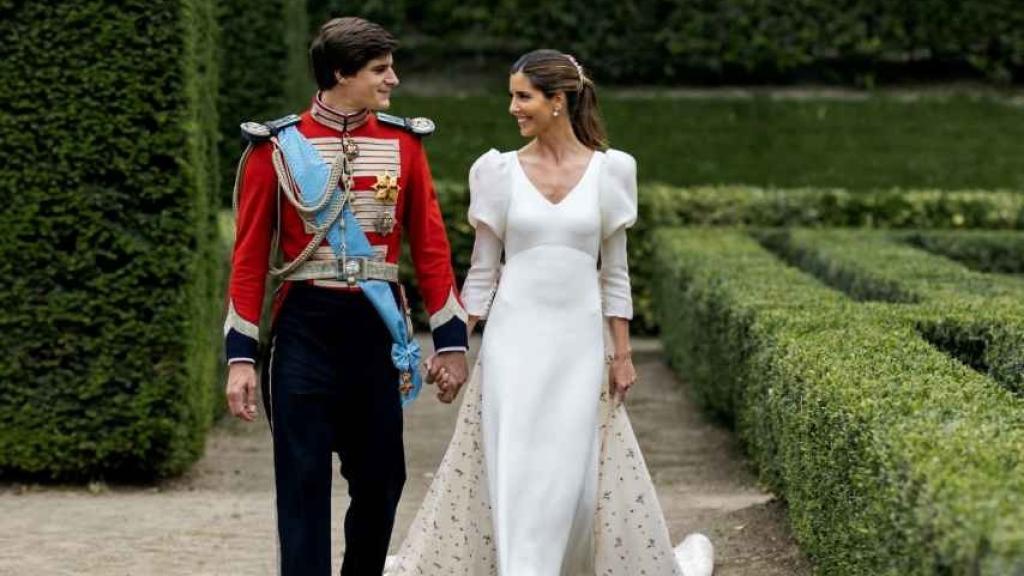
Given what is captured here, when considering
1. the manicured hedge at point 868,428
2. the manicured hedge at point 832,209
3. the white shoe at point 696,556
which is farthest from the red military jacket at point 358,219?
the manicured hedge at point 832,209

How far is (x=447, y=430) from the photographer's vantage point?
36.7 ft

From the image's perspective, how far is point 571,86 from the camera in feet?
19.4

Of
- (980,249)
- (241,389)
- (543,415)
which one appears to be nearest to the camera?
(241,389)

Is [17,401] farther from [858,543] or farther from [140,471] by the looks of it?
[858,543]

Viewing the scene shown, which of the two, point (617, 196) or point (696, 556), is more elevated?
point (617, 196)

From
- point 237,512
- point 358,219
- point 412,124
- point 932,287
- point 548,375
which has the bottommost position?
point 237,512

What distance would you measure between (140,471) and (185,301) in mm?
940

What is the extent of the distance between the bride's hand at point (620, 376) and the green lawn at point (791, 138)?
1337 centimetres

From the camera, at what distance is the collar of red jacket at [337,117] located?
5406mm

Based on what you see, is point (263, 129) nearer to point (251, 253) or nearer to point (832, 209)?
point (251, 253)

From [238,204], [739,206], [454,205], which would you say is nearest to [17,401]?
[238,204]

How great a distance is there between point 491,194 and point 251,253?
2.86ft

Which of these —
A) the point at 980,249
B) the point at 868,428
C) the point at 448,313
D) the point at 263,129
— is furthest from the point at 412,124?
the point at 980,249

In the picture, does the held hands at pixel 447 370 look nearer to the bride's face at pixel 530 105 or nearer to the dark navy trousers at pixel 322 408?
the dark navy trousers at pixel 322 408
